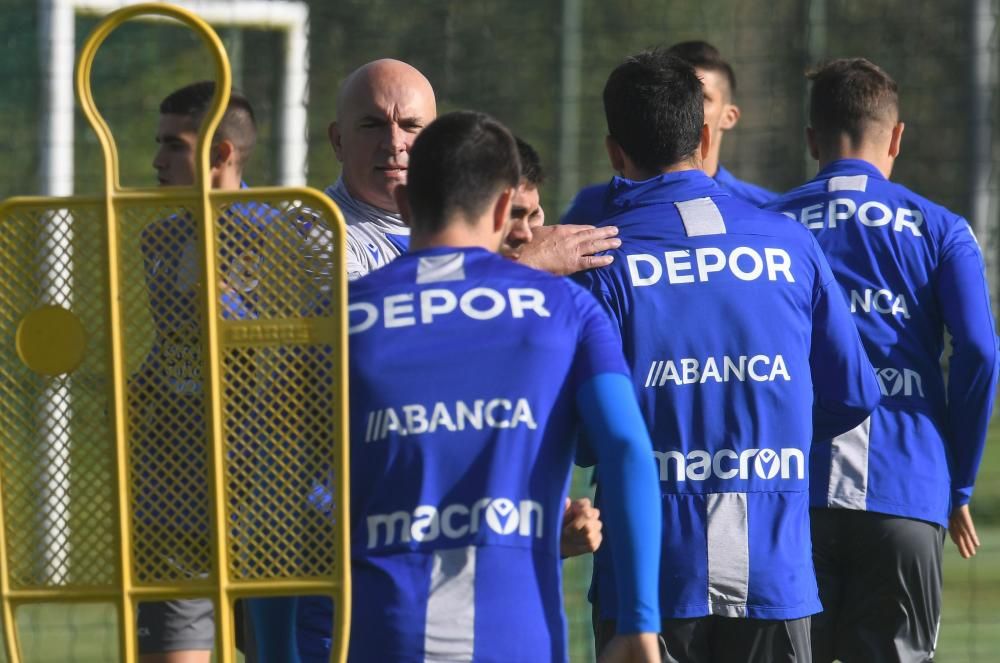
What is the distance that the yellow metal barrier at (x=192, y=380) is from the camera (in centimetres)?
245

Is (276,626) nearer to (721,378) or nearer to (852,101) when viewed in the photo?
(721,378)

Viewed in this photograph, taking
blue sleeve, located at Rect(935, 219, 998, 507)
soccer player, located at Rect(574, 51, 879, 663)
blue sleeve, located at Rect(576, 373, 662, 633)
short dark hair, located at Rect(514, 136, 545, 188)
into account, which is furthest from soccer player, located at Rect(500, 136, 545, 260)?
blue sleeve, located at Rect(935, 219, 998, 507)

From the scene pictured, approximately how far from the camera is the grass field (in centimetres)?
661

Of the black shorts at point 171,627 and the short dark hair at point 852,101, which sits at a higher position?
the short dark hair at point 852,101

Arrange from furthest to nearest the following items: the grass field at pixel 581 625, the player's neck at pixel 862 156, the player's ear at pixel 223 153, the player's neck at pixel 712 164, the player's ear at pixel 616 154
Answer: the grass field at pixel 581 625
the player's neck at pixel 712 164
the player's ear at pixel 223 153
the player's neck at pixel 862 156
the player's ear at pixel 616 154

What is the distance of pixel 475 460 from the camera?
8.33ft

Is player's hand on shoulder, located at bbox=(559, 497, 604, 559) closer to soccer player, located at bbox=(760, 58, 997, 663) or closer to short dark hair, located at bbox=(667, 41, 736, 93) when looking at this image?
soccer player, located at bbox=(760, 58, 997, 663)

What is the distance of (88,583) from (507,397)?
755 millimetres

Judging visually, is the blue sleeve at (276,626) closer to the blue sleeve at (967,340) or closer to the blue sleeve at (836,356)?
the blue sleeve at (836,356)

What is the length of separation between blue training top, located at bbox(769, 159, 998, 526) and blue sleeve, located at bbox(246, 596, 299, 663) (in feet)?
6.39

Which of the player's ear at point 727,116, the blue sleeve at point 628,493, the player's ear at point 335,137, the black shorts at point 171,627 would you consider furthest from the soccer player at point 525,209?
the player's ear at point 727,116

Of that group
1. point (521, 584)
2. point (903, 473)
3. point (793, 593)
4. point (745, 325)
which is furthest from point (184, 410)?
point (903, 473)

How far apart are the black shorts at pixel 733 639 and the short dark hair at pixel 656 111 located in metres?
1.04

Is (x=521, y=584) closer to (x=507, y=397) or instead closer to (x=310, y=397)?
(x=507, y=397)
